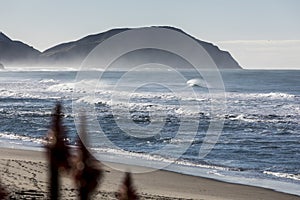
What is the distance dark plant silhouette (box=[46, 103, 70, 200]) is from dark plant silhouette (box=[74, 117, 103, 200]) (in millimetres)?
25

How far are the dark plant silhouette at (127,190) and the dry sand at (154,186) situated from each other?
11442 mm

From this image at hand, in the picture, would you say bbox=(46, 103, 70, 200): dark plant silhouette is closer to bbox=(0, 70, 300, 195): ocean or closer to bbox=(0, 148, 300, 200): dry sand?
bbox=(0, 70, 300, 195): ocean

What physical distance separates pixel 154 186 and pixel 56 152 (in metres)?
15.1

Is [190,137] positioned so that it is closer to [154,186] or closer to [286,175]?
[286,175]

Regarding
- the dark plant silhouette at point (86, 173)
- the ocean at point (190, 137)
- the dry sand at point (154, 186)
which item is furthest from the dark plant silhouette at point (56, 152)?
the dry sand at point (154, 186)

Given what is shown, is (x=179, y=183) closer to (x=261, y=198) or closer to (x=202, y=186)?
(x=202, y=186)

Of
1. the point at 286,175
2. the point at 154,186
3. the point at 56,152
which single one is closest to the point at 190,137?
the point at 286,175

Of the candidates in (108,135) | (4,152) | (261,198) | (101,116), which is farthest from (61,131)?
(101,116)

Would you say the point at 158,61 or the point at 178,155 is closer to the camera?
the point at 178,155

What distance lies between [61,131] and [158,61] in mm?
194345

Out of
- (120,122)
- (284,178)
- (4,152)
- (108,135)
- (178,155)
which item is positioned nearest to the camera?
(284,178)

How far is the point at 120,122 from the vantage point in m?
33.8

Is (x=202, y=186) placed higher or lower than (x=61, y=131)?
lower

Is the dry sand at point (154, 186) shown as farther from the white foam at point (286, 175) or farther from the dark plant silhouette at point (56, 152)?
the dark plant silhouette at point (56, 152)
